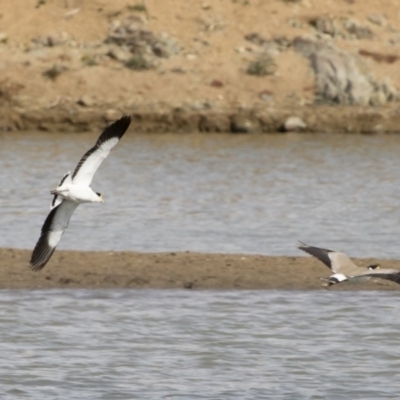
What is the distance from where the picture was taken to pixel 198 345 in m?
12.6

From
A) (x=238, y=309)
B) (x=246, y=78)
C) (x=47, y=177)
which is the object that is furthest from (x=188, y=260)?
(x=246, y=78)

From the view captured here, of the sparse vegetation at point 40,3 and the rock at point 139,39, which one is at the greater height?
the sparse vegetation at point 40,3

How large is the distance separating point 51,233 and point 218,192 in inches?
485

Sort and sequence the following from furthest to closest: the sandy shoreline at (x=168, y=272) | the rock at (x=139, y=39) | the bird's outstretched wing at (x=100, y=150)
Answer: the rock at (x=139, y=39) < the sandy shoreline at (x=168, y=272) < the bird's outstretched wing at (x=100, y=150)

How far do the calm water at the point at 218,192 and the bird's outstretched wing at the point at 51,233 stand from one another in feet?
16.2

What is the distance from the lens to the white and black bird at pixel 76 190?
1172 cm

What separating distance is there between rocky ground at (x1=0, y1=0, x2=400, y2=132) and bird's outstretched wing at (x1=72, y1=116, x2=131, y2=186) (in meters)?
20.3

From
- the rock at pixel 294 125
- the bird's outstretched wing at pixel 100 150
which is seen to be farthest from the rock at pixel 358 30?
the bird's outstretched wing at pixel 100 150

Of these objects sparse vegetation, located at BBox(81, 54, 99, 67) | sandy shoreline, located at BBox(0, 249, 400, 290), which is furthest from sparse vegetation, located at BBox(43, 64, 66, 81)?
sandy shoreline, located at BBox(0, 249, 400, 290)

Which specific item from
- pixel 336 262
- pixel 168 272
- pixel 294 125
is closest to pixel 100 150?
pixel 336 262

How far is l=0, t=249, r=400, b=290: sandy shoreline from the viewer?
14.7m

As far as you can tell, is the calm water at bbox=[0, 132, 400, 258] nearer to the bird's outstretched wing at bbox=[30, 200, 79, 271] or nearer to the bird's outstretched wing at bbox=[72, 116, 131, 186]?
the bird's outstretched wing at bbox=[30, 200, 79, 271]

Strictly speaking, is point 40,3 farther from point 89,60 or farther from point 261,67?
point 261,67

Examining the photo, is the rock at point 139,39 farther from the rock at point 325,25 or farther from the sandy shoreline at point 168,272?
the sandy shoreline at point 168,272
